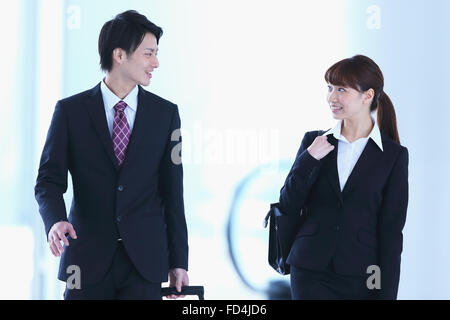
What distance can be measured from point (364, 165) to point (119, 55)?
38.0 inches

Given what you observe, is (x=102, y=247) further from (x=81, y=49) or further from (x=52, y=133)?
(x=81, y=49)

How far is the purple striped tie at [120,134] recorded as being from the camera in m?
2.12

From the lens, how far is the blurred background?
3.87 m

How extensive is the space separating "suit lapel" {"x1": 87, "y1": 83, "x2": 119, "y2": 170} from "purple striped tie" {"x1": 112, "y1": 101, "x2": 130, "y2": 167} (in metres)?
0.03

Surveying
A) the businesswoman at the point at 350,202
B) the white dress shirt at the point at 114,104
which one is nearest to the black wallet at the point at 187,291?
the businesswoman at the point at 350,202

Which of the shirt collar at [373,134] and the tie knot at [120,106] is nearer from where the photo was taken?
the tie knot at [120,106]

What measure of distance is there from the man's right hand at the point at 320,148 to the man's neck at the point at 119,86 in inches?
26.9

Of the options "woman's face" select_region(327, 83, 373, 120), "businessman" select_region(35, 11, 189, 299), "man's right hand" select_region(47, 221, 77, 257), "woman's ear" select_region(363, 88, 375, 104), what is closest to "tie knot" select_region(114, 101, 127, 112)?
"businessman" select_region(35, 11, 189, 299)

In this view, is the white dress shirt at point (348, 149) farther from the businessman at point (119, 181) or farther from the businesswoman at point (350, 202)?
the businessman at point (119, 181)

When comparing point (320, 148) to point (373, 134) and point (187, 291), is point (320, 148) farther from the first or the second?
point (187, 291)

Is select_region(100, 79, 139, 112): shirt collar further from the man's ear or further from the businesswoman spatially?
the businesswoman

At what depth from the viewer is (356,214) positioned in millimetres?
2227

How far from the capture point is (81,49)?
12.8 feet
